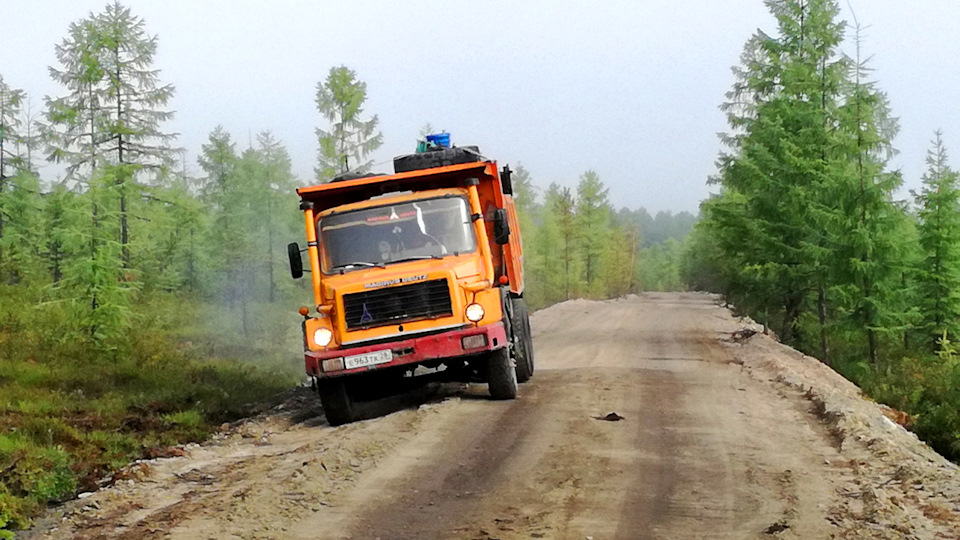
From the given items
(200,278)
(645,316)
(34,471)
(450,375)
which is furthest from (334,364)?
(200,278)

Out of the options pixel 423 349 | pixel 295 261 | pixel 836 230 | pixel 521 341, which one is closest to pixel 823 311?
pixel 836 230

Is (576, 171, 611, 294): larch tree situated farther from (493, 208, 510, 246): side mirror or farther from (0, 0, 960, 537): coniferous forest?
(493, 208, 510, 246): side mirror

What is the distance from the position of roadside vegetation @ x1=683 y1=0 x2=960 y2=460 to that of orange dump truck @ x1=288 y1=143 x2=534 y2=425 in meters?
8.83

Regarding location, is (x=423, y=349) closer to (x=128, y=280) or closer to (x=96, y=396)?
(x=96, y=396)

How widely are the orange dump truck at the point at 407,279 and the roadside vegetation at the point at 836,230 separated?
29.0 ft

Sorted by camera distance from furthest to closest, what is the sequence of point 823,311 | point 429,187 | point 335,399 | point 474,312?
point 823,311
point 429,187
point 335,399
point 474,312

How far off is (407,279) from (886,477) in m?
5.69

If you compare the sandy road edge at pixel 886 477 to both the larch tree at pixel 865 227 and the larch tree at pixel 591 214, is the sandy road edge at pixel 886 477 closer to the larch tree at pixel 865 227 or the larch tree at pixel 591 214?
the larch tree at pixel 865 227

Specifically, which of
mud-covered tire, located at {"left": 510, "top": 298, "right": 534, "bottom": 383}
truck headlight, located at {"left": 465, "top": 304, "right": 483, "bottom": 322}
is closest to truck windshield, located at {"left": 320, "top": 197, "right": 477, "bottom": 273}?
truck headlight, located at {"left": 465, "top": 304, "right": 483, "bottom": 322}

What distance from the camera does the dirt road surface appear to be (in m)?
6.09

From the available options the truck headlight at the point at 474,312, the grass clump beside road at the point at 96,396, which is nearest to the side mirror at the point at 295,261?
the truck headlight at the point at 474,312

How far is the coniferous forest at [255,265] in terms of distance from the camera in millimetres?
13070

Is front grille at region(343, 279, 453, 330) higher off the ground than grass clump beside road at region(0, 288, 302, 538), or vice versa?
front grille at region(343, 279, 453, 330)

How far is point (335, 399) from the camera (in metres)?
10.8
